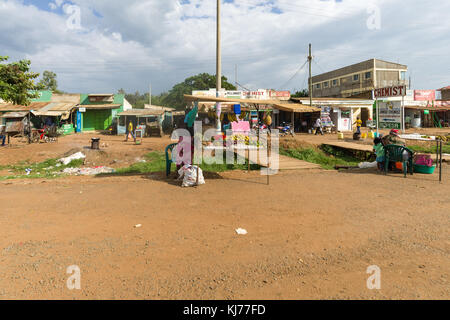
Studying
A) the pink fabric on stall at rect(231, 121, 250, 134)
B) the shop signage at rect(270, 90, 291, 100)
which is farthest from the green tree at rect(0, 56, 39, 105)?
the shop signage at rect(270, 90, 291, 100)

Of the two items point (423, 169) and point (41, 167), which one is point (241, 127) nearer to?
point (423, 169)

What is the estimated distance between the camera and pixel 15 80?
482 inches

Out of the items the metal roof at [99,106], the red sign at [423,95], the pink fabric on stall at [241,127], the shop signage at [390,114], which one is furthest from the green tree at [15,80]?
the red sign at [423,95]

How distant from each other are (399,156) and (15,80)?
48.7 feet

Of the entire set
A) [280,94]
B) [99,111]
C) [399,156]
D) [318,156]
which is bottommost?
[318,156]

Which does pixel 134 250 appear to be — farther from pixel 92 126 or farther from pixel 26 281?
pixel 92 126

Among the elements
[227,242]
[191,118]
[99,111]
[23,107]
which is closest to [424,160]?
[191,118]

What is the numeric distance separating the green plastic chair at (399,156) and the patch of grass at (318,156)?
139 inches

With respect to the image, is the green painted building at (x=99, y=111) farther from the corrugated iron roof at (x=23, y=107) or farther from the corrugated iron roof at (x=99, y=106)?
the corrugated iron roof at (x=23, y=107)

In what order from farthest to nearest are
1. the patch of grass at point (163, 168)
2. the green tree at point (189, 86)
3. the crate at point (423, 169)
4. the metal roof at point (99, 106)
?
the green tree at point (189, 86) < the metal roof at point (99, 106) < the patch of grass at point (163, 168) < the crate at point (423, 169)

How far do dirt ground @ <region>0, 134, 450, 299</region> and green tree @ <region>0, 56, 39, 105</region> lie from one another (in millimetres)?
8159

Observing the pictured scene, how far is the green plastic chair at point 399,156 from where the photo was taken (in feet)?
22.9
